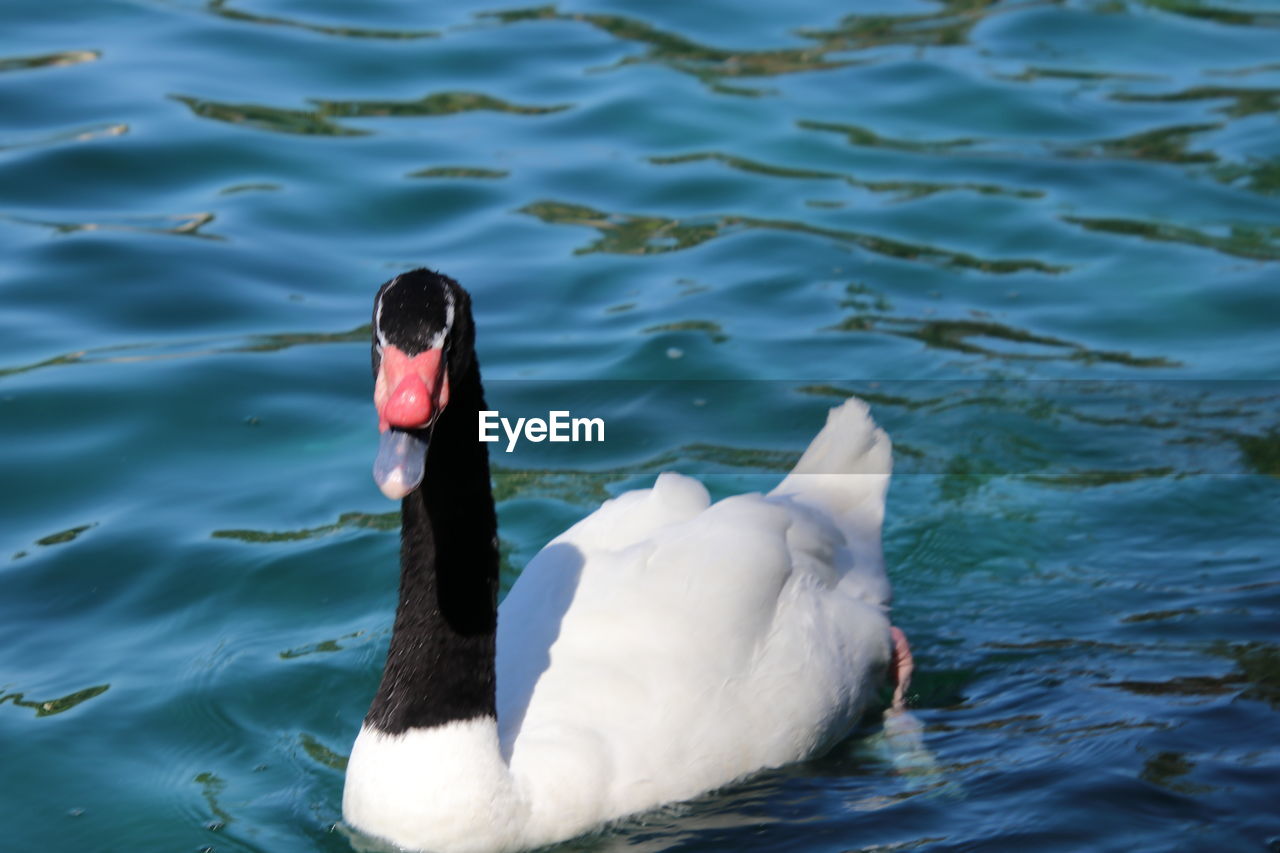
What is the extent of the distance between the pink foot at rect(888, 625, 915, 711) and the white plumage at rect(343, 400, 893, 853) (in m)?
0.10

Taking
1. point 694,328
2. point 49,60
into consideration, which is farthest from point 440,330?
point 49,60

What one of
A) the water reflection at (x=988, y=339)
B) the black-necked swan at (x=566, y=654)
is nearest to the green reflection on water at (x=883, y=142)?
the water reflection at (x=988, y=339)

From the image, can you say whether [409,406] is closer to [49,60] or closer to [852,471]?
[852,471]

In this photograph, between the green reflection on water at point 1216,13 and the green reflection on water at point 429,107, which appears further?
the green reflection on water at point 1216,13

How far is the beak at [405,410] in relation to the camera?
3.84m

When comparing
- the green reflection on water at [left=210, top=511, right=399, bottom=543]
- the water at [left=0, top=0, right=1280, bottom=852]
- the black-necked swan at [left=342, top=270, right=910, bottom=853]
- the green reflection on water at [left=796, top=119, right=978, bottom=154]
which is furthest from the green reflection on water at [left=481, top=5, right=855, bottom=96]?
the black-necked swan at [left=342, top=270, right=910, bottom=853]

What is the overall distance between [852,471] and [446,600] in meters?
1.89

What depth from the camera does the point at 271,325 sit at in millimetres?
8633

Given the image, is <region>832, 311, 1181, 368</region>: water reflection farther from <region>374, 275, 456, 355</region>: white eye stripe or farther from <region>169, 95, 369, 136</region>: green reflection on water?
<region>374, 275, 456, 355</region>: white eye stripe

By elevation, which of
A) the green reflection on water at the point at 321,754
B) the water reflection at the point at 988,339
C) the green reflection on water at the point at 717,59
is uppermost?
the green reflection on water at the point at 717,59

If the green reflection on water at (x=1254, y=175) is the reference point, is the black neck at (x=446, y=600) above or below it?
below

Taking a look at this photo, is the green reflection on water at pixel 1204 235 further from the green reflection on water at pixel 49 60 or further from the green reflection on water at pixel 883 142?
the green reflection on water at pixel 49 60

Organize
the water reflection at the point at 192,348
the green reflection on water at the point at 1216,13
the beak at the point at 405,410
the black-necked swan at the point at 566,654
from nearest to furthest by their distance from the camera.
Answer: the beak at the point at 405,410 → the black-necked swan at the point at 566,654 → the water reflection at the point at 192,348 → the green reflection on water at the point at 1216,13

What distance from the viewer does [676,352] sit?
831 centimetres
